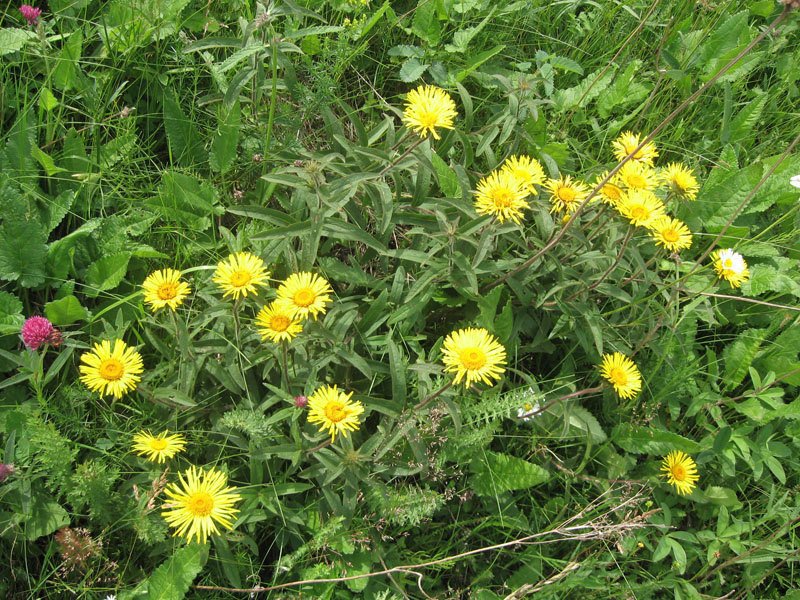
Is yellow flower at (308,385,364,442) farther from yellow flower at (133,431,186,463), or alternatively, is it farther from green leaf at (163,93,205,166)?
green leaf at (163,93,205,166)

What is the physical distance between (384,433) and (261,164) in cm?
125

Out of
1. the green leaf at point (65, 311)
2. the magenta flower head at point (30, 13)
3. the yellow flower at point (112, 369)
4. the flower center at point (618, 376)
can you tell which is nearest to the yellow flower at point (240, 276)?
the yellow flower at point (112, 369)

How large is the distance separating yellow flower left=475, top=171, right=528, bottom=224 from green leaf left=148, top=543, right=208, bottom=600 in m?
1.41

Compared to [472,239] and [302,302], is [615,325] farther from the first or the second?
[302,302]

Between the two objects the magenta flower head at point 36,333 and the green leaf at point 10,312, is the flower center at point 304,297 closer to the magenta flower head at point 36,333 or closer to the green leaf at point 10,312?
the magenta flower head at point 36,333

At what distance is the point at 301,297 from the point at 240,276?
0.66 feet

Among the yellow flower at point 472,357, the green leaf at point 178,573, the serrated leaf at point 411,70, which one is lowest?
the green leaf at point 178,573

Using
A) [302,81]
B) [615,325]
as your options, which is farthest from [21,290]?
[615,325]

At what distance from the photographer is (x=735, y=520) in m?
2.45

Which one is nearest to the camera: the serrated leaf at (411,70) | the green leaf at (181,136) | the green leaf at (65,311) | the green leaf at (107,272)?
the green leaf at (65,311)

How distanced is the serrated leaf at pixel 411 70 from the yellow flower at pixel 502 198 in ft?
2.90

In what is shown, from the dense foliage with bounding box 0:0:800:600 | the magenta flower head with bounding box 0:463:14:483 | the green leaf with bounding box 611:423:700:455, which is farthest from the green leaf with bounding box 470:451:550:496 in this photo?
the magenta flower head with bounding box 0:463:14:483

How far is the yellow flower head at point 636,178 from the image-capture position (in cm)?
227

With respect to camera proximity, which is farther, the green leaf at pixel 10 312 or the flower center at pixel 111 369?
the green leaf at pixel 10 312
